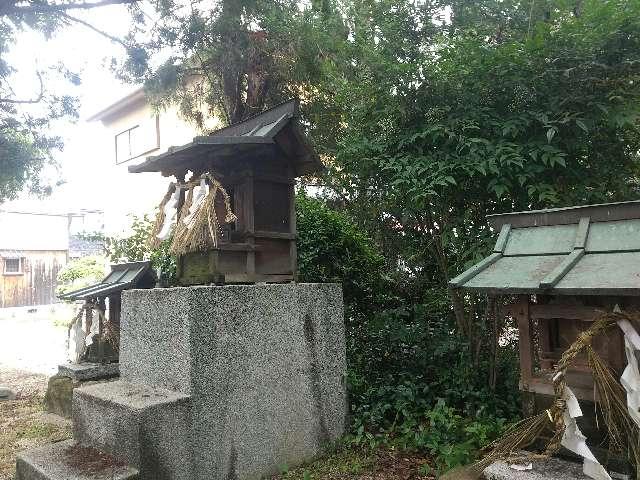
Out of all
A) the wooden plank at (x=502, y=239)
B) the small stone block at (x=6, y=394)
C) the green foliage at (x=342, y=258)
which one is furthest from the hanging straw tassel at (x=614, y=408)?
the small stone block at (x=6, y=394)

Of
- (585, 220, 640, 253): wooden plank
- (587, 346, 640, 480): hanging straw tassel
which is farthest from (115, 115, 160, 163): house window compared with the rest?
(587, 346, 640, 480): hanging straw tassel

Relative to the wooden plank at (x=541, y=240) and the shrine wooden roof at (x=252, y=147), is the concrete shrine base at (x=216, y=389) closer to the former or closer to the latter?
the shrine wooden roof at (x=252, y=147)

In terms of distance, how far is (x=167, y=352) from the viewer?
374 centimetres

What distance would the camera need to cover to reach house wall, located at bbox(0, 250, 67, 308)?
925 inches

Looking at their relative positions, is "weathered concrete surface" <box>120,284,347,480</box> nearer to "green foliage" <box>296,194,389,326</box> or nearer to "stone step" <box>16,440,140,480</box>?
"stone step" <box>16,440,140,480</box>

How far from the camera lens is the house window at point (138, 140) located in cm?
1468

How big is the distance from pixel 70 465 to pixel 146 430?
0.69m

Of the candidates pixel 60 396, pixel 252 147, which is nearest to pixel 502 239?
pixel 252 147

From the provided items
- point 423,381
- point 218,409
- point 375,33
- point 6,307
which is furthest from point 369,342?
point 6,307

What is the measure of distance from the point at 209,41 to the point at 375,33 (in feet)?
10.8

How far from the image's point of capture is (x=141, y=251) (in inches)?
321

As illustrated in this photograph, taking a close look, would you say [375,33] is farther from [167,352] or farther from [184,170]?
[167,352]

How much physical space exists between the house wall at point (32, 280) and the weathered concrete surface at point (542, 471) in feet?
84.9

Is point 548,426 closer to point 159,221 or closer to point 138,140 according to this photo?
point 159,221
